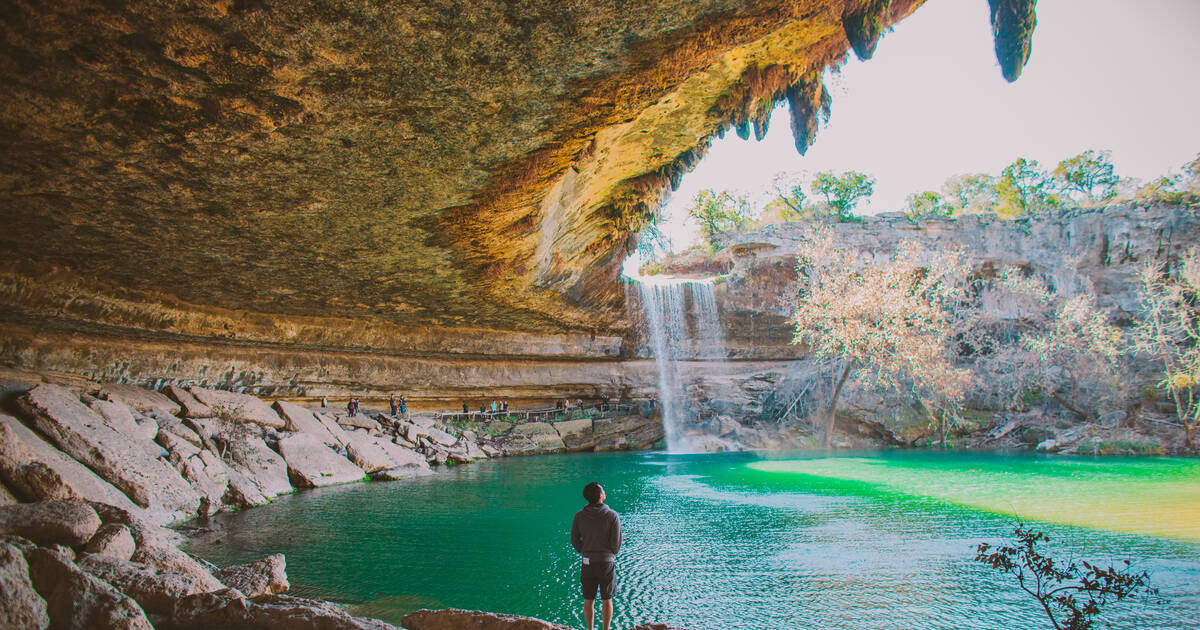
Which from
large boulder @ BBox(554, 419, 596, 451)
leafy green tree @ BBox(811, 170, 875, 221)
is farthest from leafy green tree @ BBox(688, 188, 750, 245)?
large boulder @ BBox(554, 419, 596, 451)

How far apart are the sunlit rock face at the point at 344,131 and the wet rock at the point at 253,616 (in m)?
4.57

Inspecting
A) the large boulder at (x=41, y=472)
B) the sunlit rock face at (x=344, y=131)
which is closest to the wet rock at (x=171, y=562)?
the large boulder at (x=41, y=472)

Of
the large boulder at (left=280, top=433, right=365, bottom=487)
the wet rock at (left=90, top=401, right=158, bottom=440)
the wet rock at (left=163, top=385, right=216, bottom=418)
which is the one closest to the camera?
the wet rock at (left=90, top=401, right=158, bottom=440)

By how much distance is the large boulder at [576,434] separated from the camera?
2411 cm

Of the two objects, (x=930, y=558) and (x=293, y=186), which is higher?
(x=293, y=186)

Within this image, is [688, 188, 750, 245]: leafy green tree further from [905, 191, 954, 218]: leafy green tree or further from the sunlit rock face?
the sunlit rock face

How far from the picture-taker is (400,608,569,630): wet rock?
3693mm

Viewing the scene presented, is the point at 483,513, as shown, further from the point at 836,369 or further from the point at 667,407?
the point at 836,369

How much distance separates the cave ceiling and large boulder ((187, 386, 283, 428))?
245 cm

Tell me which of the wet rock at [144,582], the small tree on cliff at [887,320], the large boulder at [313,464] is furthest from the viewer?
the small tree on cliff at [887,320]

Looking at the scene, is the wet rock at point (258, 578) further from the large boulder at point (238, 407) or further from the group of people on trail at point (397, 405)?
the group of people on trail at point (397, 405)

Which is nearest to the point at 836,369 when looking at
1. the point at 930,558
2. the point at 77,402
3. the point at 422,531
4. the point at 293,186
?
the point at 930,558

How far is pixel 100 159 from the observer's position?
7523 millimetres

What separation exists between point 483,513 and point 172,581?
6.59m
